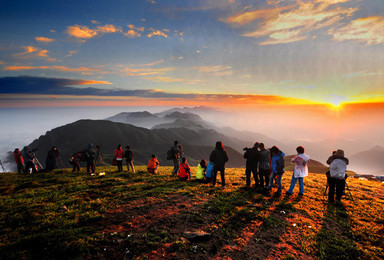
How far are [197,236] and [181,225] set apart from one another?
1166 millimetres

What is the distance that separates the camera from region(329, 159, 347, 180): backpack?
37.4ft

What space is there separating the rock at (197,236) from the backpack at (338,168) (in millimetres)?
9839

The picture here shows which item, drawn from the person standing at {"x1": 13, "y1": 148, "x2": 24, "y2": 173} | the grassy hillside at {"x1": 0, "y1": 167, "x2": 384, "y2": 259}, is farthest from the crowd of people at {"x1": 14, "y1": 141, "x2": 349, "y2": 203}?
the person standing at {"x1": 13, "y1": 148, "x2": 24, "y2": 173}

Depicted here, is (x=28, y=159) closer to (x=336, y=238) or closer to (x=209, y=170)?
(x=209, y=170)

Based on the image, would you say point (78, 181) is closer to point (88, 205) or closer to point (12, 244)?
point (88, 205)

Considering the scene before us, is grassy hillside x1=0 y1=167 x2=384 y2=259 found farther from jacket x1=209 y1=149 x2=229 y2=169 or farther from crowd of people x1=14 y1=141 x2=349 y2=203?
jacket x1=209 y1=149 x2=229 y2=169

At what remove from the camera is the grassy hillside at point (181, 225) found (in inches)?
250

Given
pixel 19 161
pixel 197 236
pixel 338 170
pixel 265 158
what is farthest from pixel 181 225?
pixel 19 161

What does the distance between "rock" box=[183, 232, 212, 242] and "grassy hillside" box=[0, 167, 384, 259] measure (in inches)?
1.5

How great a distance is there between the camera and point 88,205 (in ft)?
31.9

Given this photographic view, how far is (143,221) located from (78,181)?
10.3m

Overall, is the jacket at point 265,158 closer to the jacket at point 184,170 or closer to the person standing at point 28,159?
the jacket at point 184,170

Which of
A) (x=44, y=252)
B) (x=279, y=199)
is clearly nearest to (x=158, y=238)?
(x=44, y=252)

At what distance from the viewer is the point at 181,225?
26.5ft
